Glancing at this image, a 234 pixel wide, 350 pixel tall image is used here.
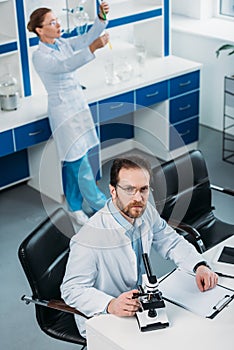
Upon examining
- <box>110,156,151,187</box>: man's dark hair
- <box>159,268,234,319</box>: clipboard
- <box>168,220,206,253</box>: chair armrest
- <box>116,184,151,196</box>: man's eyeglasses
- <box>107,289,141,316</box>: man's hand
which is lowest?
<box>168,220,206,253</box>: chair armrest

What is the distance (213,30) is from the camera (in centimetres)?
576

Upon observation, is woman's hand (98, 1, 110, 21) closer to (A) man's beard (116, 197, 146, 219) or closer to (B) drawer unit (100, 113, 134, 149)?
(B) drawer unit (100, 113, 134, 149)

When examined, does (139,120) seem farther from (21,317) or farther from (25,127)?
(21,317)

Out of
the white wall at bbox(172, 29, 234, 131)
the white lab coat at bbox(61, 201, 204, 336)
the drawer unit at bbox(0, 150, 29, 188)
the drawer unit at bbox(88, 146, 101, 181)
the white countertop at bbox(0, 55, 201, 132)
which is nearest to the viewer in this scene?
the white lab coat at bbox(61, 201, 204, 336)

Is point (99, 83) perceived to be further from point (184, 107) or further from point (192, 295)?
point (192, 295)

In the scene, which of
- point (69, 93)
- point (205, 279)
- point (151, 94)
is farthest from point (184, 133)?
point (205, 279)

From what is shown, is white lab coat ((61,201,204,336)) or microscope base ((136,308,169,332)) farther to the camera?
white lab coat ((61,201,204,336))

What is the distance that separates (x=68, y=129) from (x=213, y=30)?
1.91 meters

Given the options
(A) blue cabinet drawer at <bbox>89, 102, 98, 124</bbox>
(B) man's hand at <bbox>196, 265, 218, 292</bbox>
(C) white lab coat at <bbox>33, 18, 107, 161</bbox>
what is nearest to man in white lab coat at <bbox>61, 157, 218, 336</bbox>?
(B) man's hand at <bbox>196, 265, 218, 292</bbox>

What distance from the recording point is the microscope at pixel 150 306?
2482mm

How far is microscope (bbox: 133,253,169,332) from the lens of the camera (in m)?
2.48

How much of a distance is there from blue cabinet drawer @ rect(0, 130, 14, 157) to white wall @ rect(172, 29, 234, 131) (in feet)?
6.79

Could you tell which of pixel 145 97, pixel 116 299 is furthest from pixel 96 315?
pixel 145 97

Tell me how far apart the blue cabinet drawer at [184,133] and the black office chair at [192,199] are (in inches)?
65.0
